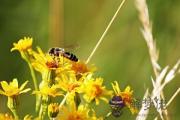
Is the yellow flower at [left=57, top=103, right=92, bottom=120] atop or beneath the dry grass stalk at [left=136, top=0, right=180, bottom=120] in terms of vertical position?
beneath

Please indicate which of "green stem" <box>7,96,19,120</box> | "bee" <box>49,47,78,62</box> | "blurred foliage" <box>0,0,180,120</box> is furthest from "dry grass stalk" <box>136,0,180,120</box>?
"blurred foliage" <box>0,0,180,120</box>

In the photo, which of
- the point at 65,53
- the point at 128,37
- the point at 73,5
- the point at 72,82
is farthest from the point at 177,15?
the point at 72,82

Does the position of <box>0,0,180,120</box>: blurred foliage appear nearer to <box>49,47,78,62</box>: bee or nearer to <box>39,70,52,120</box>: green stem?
<box>49,47,78,62</box>: bee

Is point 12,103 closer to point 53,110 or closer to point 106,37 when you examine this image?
point 53,110

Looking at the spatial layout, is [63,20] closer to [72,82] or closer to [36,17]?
[36,17]

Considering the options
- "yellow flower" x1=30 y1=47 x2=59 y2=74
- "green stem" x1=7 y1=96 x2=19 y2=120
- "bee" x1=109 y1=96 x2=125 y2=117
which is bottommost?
"bee" x1=109 y1=96 x2=125 y2=117

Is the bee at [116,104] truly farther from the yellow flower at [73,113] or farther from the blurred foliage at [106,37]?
the blurred foliage at [106,37]

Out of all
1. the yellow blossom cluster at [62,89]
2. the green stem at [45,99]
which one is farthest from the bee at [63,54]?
the green stem at [45,99]
